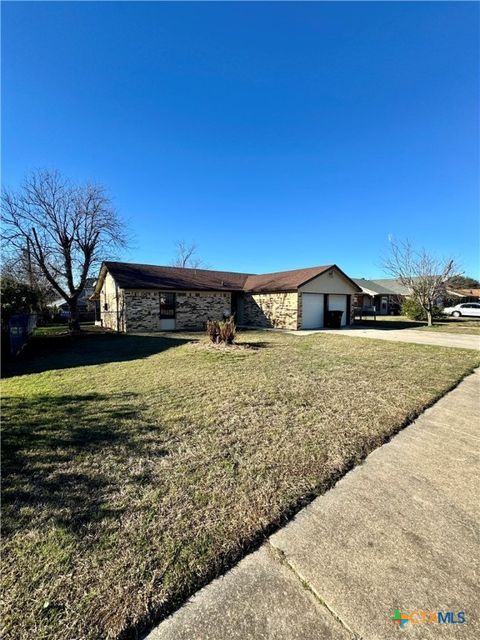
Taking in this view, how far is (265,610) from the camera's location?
1570 mm

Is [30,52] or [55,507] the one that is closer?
[55,507]

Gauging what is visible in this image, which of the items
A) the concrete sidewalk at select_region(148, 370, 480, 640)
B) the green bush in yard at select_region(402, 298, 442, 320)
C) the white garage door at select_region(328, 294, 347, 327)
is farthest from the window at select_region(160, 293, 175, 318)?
the green bush in yard at select_region(402, 298, 442, 320)

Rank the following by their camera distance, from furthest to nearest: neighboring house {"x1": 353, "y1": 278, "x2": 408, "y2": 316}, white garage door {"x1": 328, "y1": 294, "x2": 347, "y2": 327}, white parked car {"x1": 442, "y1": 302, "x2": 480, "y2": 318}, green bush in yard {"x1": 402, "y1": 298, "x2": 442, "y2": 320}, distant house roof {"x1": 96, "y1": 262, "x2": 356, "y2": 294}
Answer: neighboring house {"x1": 353, "y1": 278, "x2": 408, "y2": 316}, white parked car {"x1": 442, "y1": 302, "x2": 480, "y2": 318}, green bush in yard {"x1": 402, "y1": 298, "x2": 442, "y2": 320}, white garage door {"x1": 328, "y1": 294, "x2": 347, "y2": 327}, distant house roof {"x1": 96, "y1": 262, "x2": 356, "y2": 294}

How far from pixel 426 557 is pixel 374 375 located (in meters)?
5.02

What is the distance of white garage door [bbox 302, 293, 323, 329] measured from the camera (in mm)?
18156

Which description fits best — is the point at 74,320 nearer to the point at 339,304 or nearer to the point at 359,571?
the point at 339,304

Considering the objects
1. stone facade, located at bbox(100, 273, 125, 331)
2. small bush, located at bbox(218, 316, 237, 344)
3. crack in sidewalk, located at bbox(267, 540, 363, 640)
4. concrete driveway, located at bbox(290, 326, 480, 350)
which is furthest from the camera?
stone facade, located at bbox(100, 273, 125, 331)

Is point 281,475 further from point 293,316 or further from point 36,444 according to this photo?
point 293,316

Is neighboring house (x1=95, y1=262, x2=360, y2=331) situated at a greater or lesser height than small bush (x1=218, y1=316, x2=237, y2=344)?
greater

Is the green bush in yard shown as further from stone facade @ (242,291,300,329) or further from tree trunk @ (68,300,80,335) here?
tree trunk @ (68,300,80,335)

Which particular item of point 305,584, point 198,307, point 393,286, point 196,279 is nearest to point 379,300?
point 393,286

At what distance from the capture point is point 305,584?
1719 mm

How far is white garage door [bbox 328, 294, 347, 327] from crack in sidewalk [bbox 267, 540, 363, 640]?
18.6 m

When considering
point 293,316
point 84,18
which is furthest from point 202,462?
point 293,316
